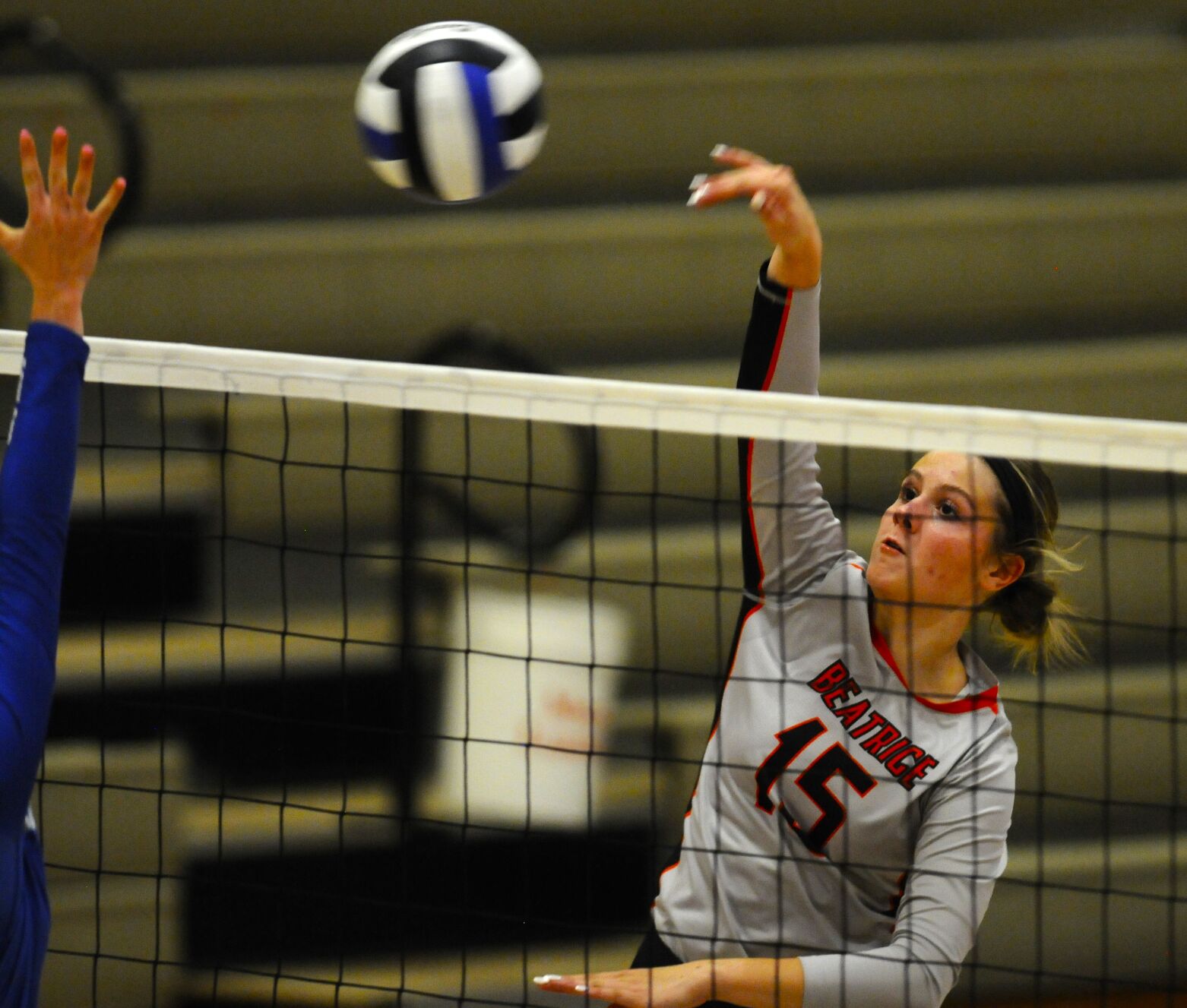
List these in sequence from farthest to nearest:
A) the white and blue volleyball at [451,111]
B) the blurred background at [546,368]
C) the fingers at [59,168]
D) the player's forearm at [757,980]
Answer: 1. the blurred background at [546,368]
2. the white and blue volleyball at [451,111]
3. the player's forearm at [757,980]
4. the fingers at [59,168]

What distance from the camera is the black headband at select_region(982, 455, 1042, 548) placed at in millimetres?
2334

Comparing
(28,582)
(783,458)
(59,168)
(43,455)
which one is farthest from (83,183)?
(783,458)

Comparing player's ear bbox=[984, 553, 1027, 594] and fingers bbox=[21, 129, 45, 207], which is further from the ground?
fingers bbox=[21, 129, 45, 207]

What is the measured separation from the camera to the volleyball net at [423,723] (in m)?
4.25

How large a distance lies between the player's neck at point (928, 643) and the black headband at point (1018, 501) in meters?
0.15

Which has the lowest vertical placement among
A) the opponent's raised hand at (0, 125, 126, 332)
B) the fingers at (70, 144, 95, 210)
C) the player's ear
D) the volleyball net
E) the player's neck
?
the volleyball net

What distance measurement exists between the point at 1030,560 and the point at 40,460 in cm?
142

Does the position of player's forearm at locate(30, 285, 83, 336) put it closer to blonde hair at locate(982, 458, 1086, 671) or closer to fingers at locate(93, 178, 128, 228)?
fingers at locate(93, 178, 128, 228)

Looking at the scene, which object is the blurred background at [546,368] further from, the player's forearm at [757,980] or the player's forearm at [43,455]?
the player's forearm at [43,455]

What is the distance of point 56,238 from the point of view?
1.78m

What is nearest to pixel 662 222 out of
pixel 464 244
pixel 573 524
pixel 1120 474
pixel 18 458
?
pixel 464 244

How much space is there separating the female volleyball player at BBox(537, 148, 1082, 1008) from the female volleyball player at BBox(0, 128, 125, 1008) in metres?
0.75

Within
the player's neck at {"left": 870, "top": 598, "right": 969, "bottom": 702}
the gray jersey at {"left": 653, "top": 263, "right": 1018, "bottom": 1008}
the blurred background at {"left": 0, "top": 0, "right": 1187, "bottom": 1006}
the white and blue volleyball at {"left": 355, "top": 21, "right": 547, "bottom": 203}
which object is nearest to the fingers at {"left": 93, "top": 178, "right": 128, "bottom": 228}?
the gray jersey at {"left": 653, "top": 263, "right": 1018, "bottom": 1008}

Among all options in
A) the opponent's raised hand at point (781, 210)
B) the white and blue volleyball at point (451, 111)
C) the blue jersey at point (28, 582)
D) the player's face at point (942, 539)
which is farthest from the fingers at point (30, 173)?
the player's face at point (942, 539)
